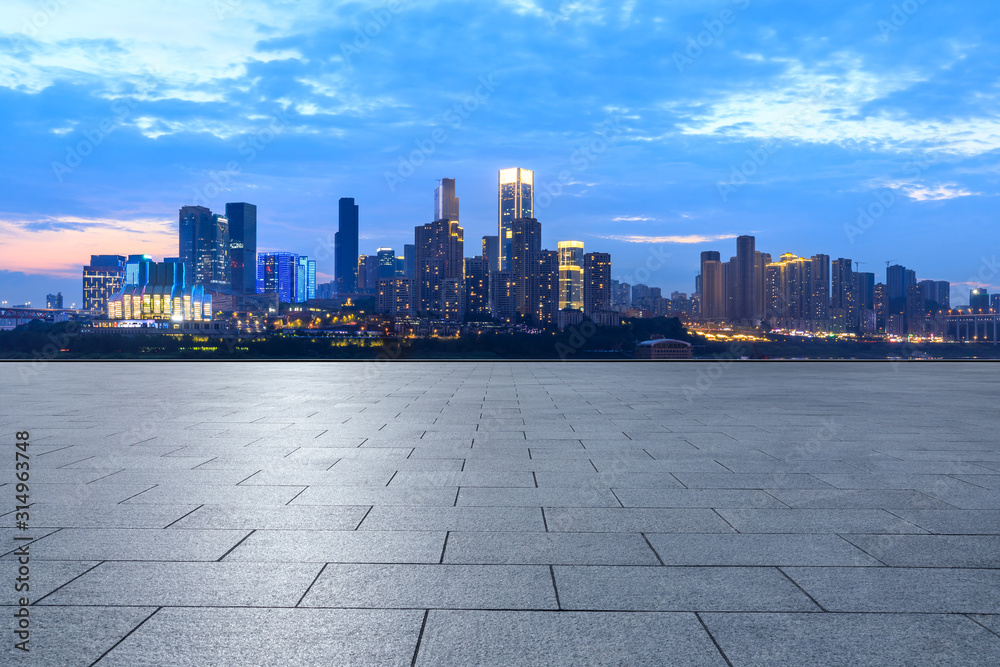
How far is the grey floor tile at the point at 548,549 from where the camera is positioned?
4777 mm

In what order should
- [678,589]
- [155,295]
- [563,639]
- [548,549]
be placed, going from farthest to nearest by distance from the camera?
1. [155,295]
2. [548,549]
3. [678,589]
4. [563,639]

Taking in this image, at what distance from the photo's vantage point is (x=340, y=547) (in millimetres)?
5078

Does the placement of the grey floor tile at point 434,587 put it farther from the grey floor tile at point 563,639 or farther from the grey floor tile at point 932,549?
the grey floor tile at point 932,549

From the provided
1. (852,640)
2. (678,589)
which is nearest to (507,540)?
(678,589)

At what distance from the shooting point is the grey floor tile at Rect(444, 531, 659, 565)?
4.78 m

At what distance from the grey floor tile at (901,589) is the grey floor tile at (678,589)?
0.18 meters

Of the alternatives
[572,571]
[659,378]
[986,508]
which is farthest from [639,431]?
[659,378]

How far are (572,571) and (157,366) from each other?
27.2 meters

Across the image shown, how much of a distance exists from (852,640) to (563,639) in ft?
5.41

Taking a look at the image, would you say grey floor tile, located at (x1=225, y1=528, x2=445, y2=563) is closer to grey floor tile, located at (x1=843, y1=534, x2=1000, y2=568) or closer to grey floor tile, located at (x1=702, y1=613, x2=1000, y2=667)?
grey floor tile, located at (x1=702, y1=613, x2=1000, y2=667)

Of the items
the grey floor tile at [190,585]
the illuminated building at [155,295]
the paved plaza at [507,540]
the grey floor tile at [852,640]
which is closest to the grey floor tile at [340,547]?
the paved plaza at [507,540]

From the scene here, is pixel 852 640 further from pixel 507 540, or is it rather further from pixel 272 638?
pixel 272 638

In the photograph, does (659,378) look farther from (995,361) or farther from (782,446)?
(995,361)

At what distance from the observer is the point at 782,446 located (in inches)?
367
